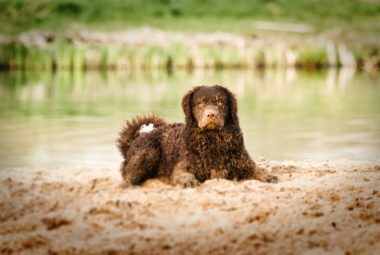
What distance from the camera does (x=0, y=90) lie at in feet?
87.6

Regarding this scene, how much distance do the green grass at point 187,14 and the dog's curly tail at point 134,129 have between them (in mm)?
34229

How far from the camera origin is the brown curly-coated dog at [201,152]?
8625 millimetres

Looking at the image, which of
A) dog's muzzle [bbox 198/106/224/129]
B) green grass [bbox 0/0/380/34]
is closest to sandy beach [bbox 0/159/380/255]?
dog's muzzle [bbox 198/106/224/129]

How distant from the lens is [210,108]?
8.46m

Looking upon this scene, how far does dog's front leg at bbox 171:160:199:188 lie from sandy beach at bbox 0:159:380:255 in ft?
0.57

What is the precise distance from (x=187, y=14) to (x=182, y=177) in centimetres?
4223

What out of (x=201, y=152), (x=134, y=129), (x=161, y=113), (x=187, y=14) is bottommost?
(x=161, y=113)

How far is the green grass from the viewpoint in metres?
45.4

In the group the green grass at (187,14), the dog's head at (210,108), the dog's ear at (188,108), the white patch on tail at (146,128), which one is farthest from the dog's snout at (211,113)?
the green grass at (187,14)

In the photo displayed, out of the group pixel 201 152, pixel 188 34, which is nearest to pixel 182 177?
pixel 201 152

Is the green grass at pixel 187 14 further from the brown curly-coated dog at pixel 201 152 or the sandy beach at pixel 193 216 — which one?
the sandy beach at pixel 193 216

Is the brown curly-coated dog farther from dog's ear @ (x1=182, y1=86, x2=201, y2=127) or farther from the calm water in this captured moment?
the calm water

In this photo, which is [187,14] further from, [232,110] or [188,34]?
[232,110]

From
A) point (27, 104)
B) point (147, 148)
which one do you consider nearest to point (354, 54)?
point (27, 104)
